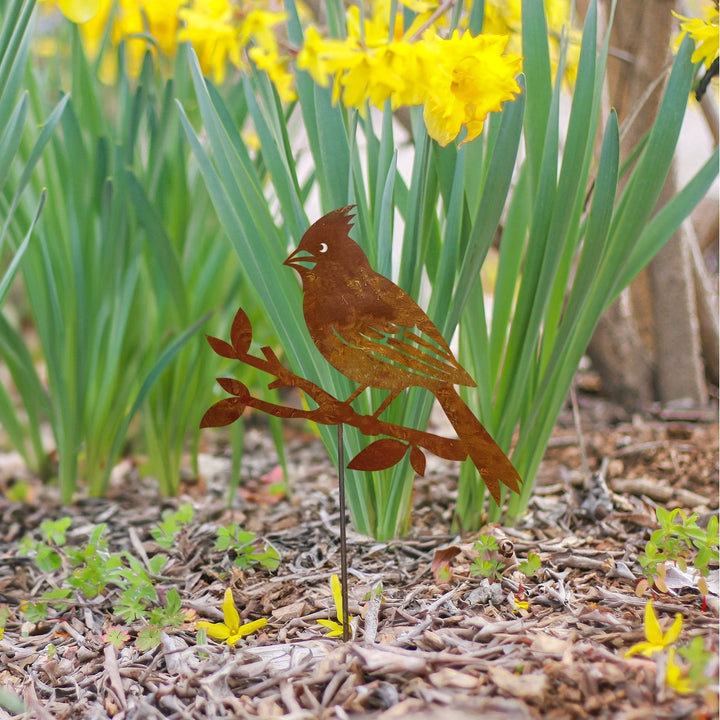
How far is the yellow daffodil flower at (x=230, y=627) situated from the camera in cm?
87

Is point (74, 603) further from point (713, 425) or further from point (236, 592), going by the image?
point (713, 425)

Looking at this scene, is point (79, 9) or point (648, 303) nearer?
point (79, 9)

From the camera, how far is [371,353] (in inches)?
35.6

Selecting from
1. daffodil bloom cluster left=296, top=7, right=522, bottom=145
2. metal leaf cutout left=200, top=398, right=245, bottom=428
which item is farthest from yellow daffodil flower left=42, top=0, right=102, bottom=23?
metal leaf cutout left=200, top=398, right=245, bottom=428

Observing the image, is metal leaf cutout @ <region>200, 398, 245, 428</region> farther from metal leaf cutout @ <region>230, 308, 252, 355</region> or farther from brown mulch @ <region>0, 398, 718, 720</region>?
brown mulch @ <region>0, 398, 718, 720</region>

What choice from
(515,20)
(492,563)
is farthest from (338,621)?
(515,20)

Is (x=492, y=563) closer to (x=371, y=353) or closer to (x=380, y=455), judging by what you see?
(x=380, y=455)

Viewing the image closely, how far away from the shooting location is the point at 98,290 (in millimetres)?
1349

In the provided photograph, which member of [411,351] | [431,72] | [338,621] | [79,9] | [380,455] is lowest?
[338,621]

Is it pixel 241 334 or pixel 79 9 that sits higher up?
pixel 79 9

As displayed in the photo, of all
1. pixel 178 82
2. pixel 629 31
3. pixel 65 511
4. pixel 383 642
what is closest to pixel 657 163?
pixel 629 31

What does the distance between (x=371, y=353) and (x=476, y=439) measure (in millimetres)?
189

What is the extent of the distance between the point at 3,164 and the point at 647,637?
3.61 feet

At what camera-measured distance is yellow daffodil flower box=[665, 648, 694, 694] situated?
62cm
